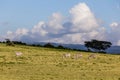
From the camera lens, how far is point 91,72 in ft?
104

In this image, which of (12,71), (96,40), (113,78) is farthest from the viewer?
(96,40)

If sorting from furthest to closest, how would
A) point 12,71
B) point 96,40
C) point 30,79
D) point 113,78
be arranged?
point 96,40
point 12,71
point 113,78
point 30,79

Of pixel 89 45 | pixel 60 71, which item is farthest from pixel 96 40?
pixel 60 71

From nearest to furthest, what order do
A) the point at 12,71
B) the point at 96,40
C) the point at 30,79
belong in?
the point at 30,79 < the point at 12,71 < the point at 96,40

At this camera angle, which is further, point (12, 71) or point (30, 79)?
point (12, 71)

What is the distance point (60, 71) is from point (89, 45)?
64.0 m

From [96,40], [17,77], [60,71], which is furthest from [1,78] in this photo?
[96,40]

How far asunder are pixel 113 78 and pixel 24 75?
5807 mm

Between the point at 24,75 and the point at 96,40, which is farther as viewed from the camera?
the point at 96,40

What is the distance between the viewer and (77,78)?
27.7 m

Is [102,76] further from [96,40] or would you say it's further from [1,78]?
[96,40]

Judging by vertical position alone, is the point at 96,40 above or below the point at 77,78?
above

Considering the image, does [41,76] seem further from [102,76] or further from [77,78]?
[102,76]

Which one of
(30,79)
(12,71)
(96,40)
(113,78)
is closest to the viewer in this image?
(30,79)
